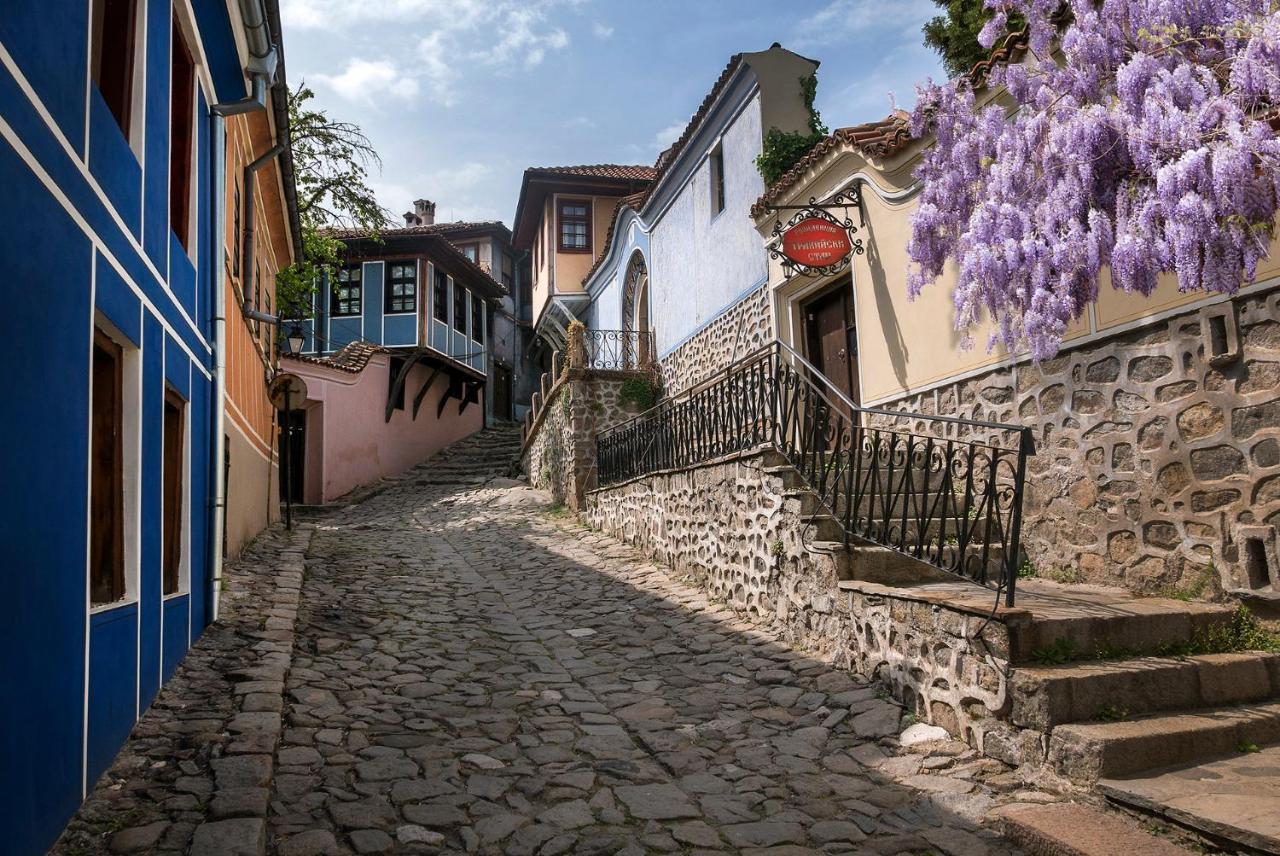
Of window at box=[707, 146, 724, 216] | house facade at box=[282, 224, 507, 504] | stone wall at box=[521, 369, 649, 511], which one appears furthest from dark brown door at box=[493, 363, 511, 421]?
window at box=[707, 146, 724, 216]

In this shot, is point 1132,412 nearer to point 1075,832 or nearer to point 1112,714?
point 1112,714

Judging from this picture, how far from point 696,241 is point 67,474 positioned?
10154mm

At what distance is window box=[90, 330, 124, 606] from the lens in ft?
12.3

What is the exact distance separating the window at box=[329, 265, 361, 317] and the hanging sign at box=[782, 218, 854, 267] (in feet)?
51.3

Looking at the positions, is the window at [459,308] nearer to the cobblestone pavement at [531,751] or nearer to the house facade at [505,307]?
the house facade at [505,307]

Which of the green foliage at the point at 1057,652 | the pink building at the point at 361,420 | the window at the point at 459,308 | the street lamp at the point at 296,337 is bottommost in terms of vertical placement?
the green foliage at the point at 1057,652

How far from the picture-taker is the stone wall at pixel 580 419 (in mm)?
12766

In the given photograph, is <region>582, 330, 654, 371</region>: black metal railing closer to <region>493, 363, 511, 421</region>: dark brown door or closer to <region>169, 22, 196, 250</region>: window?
<region>169, 22, 196, 250</region>: window

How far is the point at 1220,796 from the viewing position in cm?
293

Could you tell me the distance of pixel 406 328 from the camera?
2094 cm

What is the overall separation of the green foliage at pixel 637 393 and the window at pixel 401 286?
9.23 m

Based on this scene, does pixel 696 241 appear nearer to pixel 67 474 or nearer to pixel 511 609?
pixel 511 609

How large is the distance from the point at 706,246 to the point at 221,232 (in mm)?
6895

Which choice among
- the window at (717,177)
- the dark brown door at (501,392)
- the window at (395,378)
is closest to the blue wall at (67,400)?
the window at (717,177)
